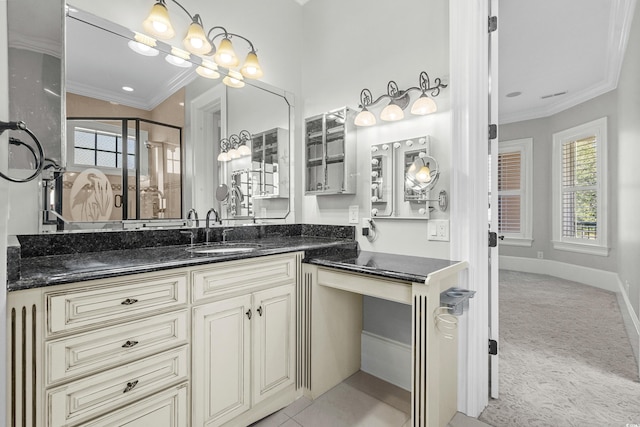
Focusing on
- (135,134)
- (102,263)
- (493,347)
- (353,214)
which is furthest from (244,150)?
(493,347)

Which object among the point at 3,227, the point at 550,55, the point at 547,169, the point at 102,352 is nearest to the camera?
the point at 3,227

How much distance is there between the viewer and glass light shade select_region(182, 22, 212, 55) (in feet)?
5.96

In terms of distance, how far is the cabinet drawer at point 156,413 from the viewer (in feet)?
3.71

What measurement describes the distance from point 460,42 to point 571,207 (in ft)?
15.3

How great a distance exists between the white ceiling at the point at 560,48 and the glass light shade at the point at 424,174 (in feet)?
6.71

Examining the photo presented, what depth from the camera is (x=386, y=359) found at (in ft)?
6.83

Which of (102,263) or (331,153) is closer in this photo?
(102,263)

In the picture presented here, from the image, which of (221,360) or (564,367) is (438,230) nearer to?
(221,360)

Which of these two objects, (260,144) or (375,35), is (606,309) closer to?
(375,35)

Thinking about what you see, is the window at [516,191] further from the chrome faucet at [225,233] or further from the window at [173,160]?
the window at [173,160]

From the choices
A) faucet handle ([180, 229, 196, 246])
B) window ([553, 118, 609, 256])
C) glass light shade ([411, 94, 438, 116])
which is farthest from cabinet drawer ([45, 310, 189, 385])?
window ([553, 118, 609, 256])

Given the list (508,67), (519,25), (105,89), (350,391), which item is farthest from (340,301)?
(508,67)

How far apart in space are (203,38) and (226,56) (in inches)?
7.4

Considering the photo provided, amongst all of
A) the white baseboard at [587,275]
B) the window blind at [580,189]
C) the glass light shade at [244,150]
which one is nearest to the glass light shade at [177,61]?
the glass light shade at [244,150]
